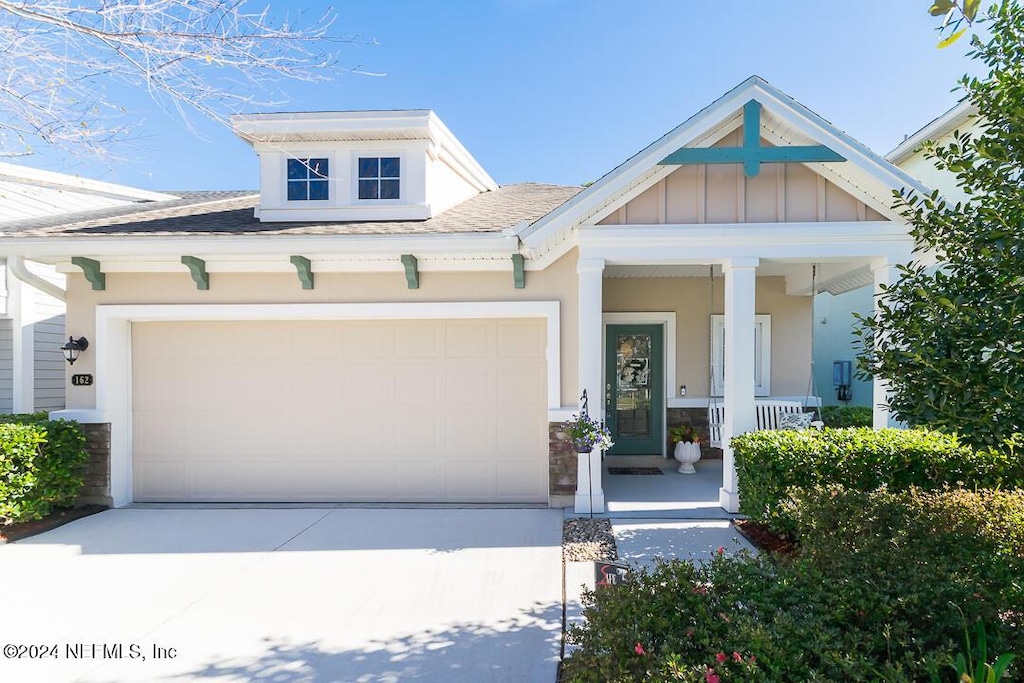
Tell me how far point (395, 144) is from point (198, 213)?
2935mm

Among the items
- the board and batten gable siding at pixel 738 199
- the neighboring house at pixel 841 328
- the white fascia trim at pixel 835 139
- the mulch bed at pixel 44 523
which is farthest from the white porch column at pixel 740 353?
the mulch bed at pixel 44 523

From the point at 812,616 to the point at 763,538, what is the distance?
2979mm

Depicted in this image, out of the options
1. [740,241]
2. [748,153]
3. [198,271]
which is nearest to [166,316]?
[198,271]

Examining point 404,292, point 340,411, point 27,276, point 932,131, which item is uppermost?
point 932,131

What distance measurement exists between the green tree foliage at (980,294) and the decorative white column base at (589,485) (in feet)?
11.1

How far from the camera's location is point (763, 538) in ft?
16.7

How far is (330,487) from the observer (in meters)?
6.80

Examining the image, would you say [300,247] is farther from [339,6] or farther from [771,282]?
[771,282]

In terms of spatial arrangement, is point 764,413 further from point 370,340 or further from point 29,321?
point 29,321

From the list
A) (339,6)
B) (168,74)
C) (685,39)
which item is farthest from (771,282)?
(168,74)

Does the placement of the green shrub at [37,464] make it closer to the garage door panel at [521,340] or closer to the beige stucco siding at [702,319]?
the garage door panel at [521,340]

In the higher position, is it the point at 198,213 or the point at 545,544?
the point at 198,213

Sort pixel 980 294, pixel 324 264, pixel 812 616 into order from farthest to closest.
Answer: pixel 324 264
pixel 980 294
pixel 812 616

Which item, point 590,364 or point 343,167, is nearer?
point 590,364
